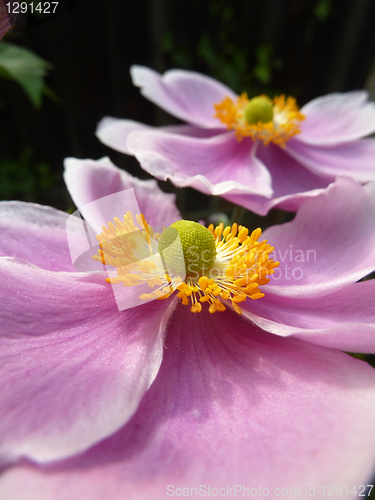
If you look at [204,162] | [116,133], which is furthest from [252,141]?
[116,133]

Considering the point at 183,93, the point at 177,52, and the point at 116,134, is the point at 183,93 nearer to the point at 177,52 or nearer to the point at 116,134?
the point at 116,134

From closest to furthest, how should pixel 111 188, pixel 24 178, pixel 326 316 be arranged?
pixel 326 316 → pixel 111 188 → pixel 24 178

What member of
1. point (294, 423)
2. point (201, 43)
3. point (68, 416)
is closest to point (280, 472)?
point (294, 423)

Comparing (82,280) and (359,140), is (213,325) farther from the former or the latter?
(359,140)

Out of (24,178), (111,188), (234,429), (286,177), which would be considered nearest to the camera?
(234,429)

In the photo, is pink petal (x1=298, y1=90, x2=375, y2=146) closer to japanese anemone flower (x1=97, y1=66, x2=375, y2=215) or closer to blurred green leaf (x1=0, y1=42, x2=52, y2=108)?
japanese anemone flower (x1=97, y1=66, x2=375, y2=215)

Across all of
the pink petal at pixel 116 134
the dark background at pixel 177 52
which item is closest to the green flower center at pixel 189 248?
the pink petal at pixel 116 134

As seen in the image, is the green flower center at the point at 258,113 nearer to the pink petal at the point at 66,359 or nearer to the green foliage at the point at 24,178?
the pink petal at the point at 66,359

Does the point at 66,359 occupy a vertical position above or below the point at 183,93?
below

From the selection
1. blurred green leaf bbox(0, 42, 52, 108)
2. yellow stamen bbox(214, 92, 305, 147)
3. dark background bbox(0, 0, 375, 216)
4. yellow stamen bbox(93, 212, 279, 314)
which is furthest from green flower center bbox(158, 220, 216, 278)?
dark background bbox(0, 0, 375, 216)
